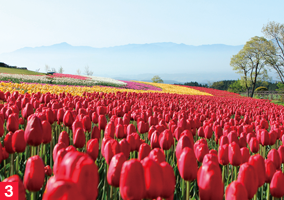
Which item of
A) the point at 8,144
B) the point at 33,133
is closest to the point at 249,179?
the point at 33,133

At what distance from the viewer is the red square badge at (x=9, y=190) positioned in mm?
964

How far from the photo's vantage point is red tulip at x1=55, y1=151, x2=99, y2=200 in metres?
0.87

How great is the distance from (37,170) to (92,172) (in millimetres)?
465

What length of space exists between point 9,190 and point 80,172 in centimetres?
43

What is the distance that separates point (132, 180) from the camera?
39.3 inches

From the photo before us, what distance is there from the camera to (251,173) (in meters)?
1.16

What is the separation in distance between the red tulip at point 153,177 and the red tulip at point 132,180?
0.18 feet

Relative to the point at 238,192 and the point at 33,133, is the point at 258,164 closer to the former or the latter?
the point at 238,192

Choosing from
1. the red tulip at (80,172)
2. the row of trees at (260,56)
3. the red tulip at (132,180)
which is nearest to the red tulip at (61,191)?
the red tulip at (80,172)

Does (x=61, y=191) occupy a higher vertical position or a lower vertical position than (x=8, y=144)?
higher

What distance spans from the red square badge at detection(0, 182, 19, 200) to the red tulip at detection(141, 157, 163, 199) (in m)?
0.59

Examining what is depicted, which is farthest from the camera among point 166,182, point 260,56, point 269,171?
point 260,56

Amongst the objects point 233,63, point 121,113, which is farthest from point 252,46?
point 121,113

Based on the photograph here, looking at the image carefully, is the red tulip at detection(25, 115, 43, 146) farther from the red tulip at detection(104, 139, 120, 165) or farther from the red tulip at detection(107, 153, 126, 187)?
the red tulip at detection(107, 153, 126, 187)
